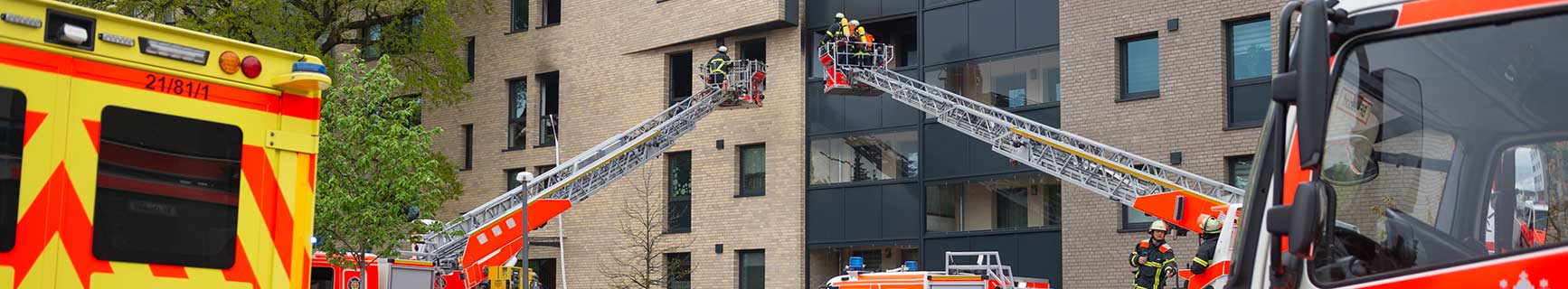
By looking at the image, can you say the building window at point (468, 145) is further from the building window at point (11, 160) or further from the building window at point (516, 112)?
the building window at point (11, 160)

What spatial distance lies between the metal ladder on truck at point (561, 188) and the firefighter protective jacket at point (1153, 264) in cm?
1081

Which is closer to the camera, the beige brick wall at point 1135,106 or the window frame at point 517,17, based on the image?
the beige brick wall at point 1135,106

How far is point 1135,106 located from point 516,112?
47.8 feet

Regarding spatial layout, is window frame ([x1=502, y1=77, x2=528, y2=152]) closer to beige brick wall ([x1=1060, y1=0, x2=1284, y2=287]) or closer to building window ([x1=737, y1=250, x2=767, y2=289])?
building window ([x1=737, y1=250, x2=767, y2=289])

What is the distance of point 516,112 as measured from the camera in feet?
111

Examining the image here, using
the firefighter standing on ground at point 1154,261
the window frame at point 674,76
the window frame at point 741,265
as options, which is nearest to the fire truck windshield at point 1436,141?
the firefighter standing on ground at point 1154,261

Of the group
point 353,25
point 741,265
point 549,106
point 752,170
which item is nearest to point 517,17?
point 549,106

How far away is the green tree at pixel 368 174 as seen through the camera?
21.5m

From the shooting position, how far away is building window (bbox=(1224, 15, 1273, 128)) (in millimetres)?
23203

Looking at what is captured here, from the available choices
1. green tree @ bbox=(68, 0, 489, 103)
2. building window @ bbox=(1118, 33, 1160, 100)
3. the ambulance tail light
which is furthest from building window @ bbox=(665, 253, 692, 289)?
the ambulance tail light

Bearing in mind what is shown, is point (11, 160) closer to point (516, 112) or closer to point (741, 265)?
point (741, 265)

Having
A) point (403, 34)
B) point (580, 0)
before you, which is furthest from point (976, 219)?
point (403, 34)

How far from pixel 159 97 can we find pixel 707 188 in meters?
24.7

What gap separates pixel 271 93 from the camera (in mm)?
6188
